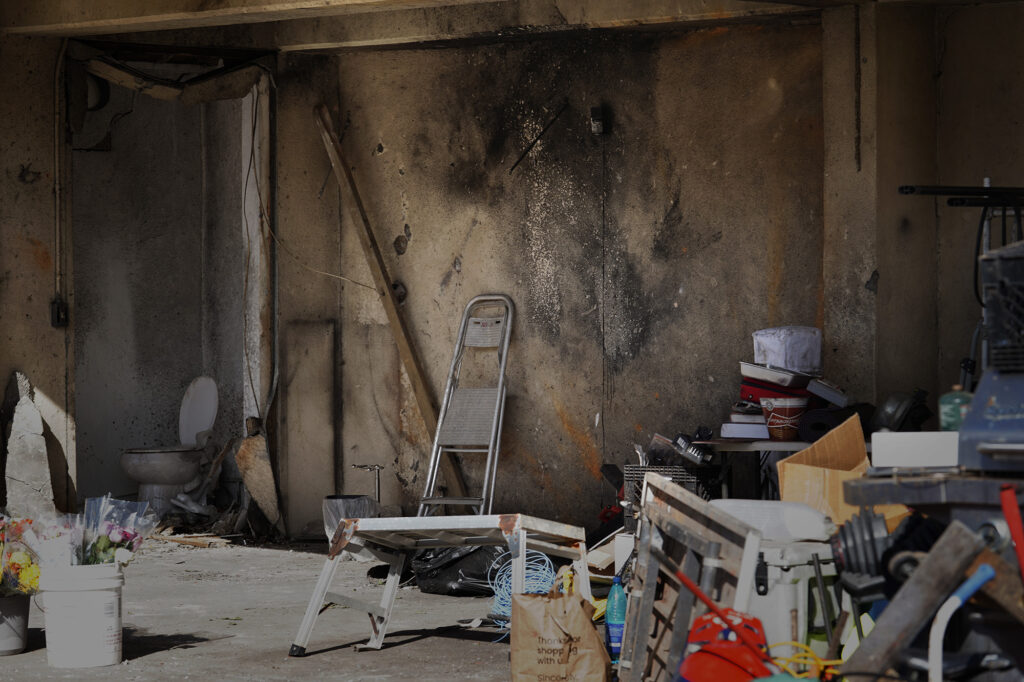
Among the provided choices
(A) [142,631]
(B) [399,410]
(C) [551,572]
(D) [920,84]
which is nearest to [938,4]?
(D) [920,84]

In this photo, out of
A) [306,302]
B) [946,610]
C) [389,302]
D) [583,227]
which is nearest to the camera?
[946,610]

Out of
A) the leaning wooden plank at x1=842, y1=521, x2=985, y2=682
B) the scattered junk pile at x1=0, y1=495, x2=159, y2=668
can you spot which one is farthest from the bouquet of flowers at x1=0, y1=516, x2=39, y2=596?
the leaning wooden plank at x1=842, y1=521, x2=985, y2=682

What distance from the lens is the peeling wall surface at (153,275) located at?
9445mm

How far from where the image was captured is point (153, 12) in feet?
22.8

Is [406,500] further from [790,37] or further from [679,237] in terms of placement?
[790,37]

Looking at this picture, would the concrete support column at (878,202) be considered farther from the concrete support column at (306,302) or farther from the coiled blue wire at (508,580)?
the concrete support column at (306,302)

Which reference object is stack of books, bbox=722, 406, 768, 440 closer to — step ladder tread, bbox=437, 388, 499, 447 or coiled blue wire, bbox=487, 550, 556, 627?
coiled blue wire, bbox=487, 550, 556, 627

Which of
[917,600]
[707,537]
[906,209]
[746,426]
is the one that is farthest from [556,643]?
[906,209]

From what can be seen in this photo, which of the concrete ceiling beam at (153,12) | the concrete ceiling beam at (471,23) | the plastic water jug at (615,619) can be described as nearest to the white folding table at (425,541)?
the plastic water jug at (615,619)

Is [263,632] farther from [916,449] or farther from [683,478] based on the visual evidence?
[916,449]

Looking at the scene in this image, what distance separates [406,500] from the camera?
8.09 m

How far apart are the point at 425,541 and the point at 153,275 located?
524 cm

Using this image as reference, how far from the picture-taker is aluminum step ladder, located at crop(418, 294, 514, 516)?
24.6 feet

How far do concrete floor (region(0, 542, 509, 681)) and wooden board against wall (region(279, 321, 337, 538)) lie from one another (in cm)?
77
